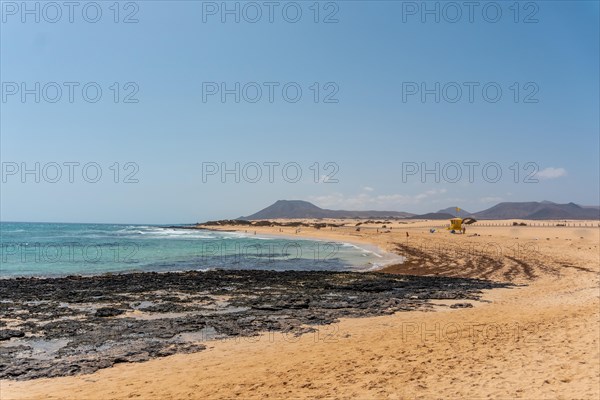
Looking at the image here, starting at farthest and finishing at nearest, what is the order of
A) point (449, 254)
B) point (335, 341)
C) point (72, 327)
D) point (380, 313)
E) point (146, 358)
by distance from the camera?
1. point (449, 254)
2. point (380, 313)
3. point (72, 327)
4. point (335, 341)
5. point (146, 358)

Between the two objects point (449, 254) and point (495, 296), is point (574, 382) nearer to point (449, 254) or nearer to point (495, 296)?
point (495, 296)

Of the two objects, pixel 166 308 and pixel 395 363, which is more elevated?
pixel 395 363

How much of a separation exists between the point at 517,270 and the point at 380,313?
15.1 metres

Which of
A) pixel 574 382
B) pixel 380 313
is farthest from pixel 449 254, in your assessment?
pixel 574 382

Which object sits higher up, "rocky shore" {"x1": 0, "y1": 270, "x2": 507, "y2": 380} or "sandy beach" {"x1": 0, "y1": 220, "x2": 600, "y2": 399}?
"sandy beach" {"x1": 0, "y1": 220, "x2": 600, "y2": 399}

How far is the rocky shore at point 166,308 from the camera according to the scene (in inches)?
408

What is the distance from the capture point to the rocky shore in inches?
408

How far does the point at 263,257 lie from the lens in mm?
38812

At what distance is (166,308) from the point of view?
15.7 m

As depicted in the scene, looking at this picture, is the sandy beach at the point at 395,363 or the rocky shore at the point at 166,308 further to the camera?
A: the rocky shore at the point at 166,308

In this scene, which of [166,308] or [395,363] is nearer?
[395,363]

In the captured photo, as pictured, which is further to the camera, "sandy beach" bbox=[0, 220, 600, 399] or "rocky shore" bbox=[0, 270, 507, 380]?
"rocky shore" bbox=[0, 270, 507, 380]

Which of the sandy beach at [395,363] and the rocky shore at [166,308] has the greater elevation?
the sandy beach at [395,363]

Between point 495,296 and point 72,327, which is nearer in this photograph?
point 72,327
